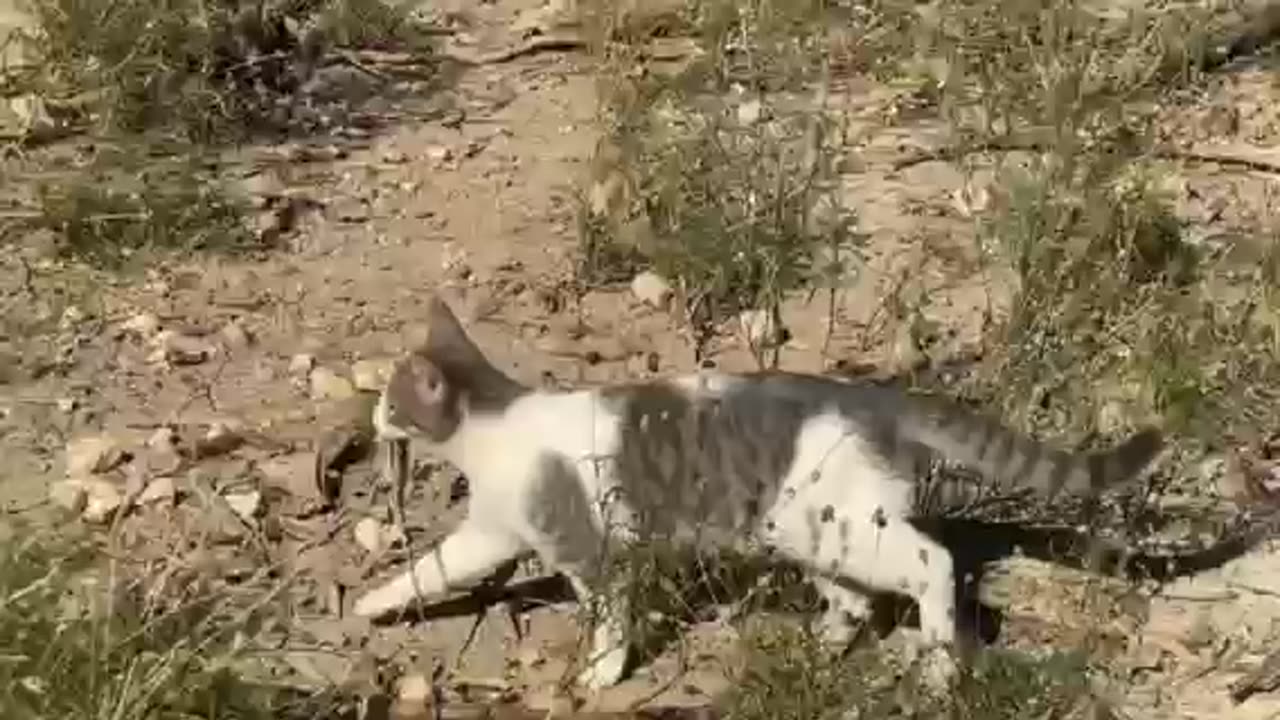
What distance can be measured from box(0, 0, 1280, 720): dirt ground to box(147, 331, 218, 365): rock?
2 cm

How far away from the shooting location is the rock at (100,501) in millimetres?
3256

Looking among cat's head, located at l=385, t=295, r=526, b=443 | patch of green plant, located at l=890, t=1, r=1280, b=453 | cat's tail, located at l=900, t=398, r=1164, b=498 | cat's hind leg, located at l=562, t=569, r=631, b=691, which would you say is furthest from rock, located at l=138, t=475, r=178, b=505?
patch of green plant, located at l=890, t=1, r=1280, b=453

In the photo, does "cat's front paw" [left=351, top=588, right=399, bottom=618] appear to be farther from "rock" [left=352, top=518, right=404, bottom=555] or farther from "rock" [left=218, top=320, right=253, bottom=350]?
"rock" [left=218, top=320, right=253, bottom=350]

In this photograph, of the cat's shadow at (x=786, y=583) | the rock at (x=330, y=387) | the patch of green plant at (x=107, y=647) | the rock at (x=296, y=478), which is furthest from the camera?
the rock at (x=330, y=387)

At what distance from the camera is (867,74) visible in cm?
474

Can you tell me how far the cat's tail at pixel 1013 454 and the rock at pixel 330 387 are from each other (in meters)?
1.11

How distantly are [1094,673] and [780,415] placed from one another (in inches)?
22.5

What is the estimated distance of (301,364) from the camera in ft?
12.2

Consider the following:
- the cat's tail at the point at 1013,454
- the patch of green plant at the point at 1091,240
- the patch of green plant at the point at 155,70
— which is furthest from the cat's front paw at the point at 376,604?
the patch of green plant at the point at 155,70

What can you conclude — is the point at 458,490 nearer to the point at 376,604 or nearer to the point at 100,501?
the point at 376,604

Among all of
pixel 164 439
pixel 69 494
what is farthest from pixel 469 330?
pixel 69 494

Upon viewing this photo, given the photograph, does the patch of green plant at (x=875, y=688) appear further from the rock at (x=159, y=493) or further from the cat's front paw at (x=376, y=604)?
the rock at (x=159, y=493)

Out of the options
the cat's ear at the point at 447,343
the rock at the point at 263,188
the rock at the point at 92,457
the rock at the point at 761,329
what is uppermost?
the rock at the point at 263,188

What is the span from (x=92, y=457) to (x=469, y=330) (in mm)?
742
